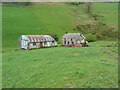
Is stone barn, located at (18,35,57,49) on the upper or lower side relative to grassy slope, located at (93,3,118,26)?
lower

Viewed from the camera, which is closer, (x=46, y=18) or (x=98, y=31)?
(x=98, y=31)

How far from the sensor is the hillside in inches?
3000

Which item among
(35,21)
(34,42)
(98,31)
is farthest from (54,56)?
(35,21)

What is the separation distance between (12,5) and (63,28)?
3683 centimetres

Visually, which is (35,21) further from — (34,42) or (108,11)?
(108,11)

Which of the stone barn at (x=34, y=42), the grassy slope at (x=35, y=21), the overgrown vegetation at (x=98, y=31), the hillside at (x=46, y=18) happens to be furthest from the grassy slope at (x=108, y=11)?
the stone barn at (x=34, y=42)

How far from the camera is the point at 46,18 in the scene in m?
91.4

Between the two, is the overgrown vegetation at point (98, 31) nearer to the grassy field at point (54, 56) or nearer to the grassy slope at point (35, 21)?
the grassy field at point (54, 56)

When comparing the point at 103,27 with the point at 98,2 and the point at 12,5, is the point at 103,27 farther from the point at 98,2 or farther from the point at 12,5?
the point at 12,5

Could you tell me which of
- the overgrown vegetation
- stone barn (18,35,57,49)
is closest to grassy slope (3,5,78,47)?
the overgrown vegetation

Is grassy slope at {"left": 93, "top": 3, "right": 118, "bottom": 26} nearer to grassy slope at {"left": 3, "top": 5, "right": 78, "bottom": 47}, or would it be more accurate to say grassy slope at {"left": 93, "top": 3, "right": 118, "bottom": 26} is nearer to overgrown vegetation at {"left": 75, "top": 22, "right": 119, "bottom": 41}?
overgrown vegetation at {"left": 75, "top": 22, "right": 119, "bottom": 41}

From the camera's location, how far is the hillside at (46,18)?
7619 centimetres

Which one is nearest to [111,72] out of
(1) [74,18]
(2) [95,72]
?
(2) [95,72]

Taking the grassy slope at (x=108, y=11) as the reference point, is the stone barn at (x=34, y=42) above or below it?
below
